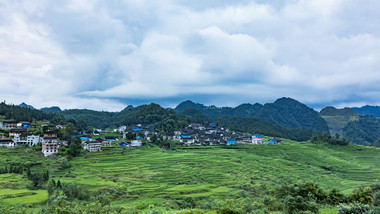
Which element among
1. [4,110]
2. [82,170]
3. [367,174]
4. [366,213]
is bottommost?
[367,174]

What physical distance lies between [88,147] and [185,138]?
29751mm

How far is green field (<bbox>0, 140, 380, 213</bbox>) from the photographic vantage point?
26.1 m

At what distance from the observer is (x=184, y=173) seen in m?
37.3

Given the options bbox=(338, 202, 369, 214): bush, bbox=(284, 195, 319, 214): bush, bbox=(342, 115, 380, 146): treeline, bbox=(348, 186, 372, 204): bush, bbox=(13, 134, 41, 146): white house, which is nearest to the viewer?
bbox=(338, 202, 369, 214): bush

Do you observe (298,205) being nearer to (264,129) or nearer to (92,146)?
(92,146)

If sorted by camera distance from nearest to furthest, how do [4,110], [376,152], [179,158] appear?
[179,158], [376,152], [4,110]

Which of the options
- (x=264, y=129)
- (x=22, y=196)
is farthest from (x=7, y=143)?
(x=264, y=129)

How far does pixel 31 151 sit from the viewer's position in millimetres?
43906

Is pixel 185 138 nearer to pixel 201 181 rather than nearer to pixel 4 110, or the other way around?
pixel 201 181

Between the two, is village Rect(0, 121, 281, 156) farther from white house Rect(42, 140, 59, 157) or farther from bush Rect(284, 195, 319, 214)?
bush Rect(284, 195, 319, 214)

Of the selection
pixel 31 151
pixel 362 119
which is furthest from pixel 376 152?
pixel 362 119

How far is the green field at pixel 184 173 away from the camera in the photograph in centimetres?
2608

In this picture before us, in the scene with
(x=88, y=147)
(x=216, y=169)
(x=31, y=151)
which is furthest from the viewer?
(x=88, y=147)

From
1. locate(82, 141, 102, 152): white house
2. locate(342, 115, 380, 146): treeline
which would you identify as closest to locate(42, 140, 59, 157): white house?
locate(82, 141, 102, 152): white house
